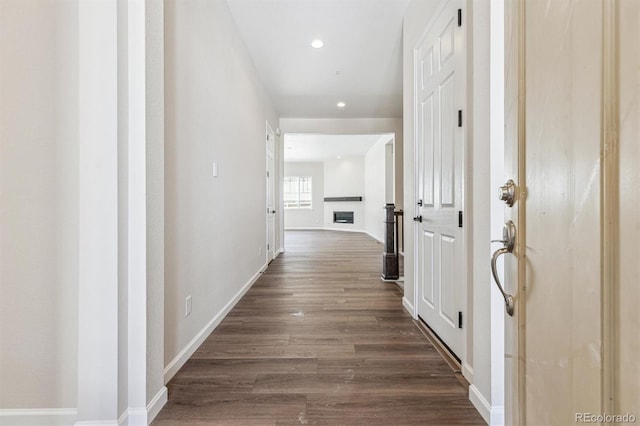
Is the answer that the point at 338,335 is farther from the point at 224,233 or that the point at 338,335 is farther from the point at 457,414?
the point at 224,233

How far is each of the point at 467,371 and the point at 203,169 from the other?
2060 millimetres

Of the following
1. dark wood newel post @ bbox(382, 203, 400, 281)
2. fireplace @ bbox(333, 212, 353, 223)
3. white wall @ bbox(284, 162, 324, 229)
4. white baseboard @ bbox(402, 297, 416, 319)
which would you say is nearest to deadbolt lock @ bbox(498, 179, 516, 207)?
white baseboard @ bbox(402, 297, 416, 319)

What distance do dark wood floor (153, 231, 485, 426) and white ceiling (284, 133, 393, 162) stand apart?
5.38 meters

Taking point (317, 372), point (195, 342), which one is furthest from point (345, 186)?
point (317, 372)

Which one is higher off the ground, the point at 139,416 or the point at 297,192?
the point at 297,192

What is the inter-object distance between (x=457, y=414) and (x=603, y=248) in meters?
1.36

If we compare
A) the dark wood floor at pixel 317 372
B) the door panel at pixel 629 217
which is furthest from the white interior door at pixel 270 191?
the door panel at pixel 629 217

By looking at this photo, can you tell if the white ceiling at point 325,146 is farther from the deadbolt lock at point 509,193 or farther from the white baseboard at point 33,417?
→ the deadbolt lock at point 509,193

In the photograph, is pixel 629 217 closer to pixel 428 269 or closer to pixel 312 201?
pixel 428 269

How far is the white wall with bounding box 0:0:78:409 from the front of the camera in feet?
3.95

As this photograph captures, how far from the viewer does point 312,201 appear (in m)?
12.8

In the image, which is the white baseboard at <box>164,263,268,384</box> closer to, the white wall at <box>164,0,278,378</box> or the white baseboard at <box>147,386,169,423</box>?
the white wall at <box>164,0,278,378</box>

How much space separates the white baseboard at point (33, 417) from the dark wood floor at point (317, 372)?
1.29ft

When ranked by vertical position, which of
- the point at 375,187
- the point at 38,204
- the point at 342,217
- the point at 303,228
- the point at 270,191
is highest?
the point at 375,187
